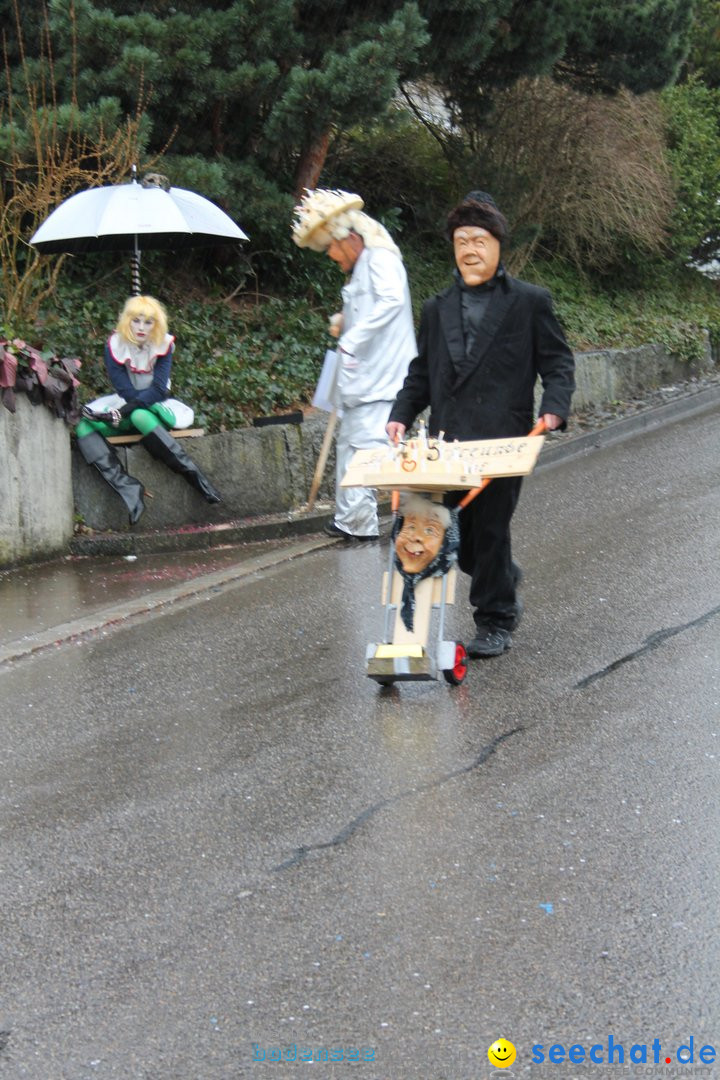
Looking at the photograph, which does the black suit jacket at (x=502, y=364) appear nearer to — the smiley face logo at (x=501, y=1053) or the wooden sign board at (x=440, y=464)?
the wooden sign board at (x=440, y=464)

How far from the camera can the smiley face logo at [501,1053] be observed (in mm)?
3424

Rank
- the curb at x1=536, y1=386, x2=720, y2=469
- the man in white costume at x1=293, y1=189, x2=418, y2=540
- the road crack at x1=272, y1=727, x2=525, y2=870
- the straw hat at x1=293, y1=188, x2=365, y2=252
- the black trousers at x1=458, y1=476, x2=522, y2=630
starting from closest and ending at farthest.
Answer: the road crack at x1=272, y1=727, x2=525, y2=870 → the black trousers at x1=458, y1=476, x2=522, y2=630 → the straw hat at x1=293, y1=188, x2=365, y2=252 → the man in white costume at x1=293, y1=189, x2=418, y2=540 → the curb at x1=536, y1=386, x2=720, y2=469

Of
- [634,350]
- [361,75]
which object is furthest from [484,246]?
[634,350]

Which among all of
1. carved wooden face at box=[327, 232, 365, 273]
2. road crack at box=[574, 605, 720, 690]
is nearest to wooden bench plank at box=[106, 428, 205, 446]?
carved wooden face at box=[327, 232, 365, 273]

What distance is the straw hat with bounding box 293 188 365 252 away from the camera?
883cm

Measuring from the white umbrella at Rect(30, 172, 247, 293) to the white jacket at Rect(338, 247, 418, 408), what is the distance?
1.47 metres

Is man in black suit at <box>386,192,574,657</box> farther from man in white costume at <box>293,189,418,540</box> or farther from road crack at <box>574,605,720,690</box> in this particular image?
man in white costume at <box>293,189,418,540</box>

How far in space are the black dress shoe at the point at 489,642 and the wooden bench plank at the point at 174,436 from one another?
415cm

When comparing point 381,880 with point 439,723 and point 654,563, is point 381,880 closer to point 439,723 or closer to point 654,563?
point 439,723

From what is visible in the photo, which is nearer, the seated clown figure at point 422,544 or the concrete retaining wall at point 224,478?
the seated clown figure at point 422,544

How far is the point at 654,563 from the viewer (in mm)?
8469

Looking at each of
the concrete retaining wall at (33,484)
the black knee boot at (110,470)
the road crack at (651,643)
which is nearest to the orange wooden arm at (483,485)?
the road crack at (651,643)

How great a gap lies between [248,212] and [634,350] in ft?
17.6

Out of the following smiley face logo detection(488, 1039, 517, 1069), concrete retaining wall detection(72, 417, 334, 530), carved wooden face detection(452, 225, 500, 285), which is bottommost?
smiley face logo detection(488, 1039, 517, 1069)
